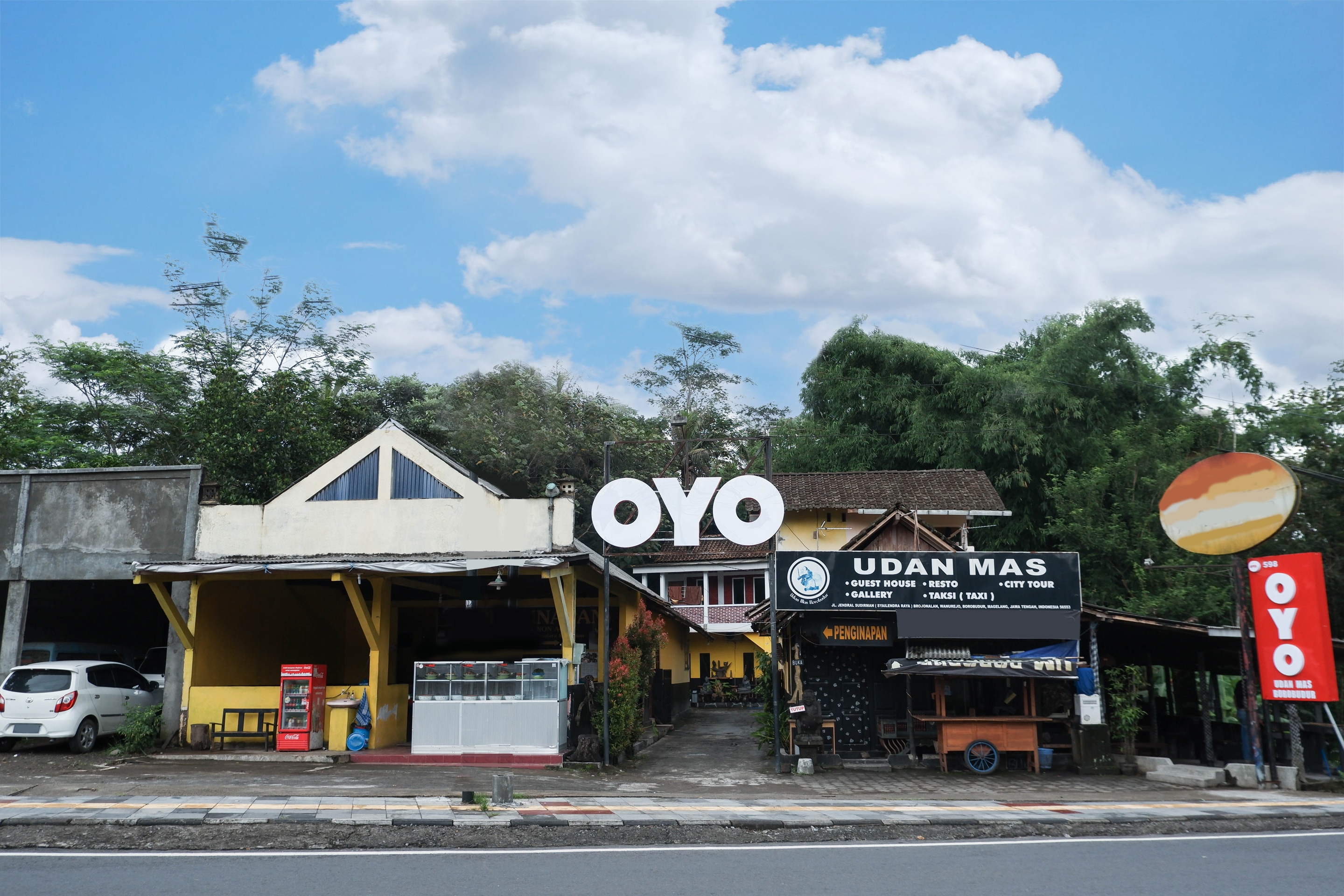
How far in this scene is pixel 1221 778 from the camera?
1466 centimetres

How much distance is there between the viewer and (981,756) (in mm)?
16141

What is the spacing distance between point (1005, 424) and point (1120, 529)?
8321 mm

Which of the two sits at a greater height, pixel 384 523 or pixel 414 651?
pixel 384 523

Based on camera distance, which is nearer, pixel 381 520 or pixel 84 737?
pixel 84 737

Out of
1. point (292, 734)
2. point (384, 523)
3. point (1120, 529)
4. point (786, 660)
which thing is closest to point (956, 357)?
point (1120, 529)

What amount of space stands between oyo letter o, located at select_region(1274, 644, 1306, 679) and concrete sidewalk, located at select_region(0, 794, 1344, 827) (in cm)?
194

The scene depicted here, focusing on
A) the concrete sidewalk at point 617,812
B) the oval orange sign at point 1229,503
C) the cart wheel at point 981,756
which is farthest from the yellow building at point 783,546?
the concrete sidewalk at point 617,812

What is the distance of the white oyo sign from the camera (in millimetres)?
15758

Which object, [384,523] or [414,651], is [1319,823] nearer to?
[384,523]

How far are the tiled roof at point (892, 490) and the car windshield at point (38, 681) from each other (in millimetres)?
23878

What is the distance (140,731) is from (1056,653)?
16.0 m

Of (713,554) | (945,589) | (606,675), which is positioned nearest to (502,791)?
(606,675)

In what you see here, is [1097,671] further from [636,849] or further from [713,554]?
[713,554]

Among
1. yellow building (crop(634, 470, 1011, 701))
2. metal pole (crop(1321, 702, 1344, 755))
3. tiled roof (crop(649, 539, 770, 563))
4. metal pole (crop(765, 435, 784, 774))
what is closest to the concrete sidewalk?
metal pole (crop(1321, 702, 1344, 755))
